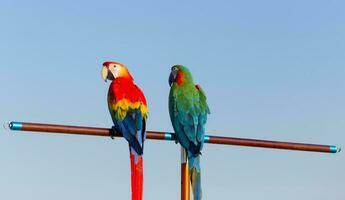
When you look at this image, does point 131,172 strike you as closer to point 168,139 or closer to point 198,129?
point 168,139

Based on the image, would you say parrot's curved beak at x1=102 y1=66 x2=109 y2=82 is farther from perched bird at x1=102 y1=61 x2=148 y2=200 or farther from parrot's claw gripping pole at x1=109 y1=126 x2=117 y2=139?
parrot's claw gripping pole at x1=109 y1=126 x2=117 y2=139

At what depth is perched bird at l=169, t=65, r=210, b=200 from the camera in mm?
2825

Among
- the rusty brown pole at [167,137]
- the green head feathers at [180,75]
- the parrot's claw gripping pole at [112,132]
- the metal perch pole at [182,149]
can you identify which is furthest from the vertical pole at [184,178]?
the green head feathers at [180,75]

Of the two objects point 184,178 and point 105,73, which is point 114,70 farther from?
point 184,178

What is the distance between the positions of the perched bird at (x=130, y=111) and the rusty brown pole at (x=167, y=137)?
0.06 m

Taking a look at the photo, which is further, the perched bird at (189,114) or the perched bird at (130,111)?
the perched bird at (189,114)

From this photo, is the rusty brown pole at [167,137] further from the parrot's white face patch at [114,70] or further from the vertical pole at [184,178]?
the parrot's white face patch at [114,70]

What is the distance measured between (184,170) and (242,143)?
310 mm

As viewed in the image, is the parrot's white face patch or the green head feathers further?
the green head feathers

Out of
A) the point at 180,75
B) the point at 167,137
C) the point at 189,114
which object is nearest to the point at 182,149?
the point at 167,137

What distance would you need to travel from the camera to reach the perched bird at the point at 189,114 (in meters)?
2.83

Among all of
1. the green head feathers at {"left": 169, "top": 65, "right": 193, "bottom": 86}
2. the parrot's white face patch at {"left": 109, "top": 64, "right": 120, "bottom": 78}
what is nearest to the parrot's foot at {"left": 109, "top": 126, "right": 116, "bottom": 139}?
the parrot's white face patch at {"left": 109, "top": 64, "right": 120, "bottom": 78}

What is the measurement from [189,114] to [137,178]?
0.64 m

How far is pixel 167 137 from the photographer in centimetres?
278
